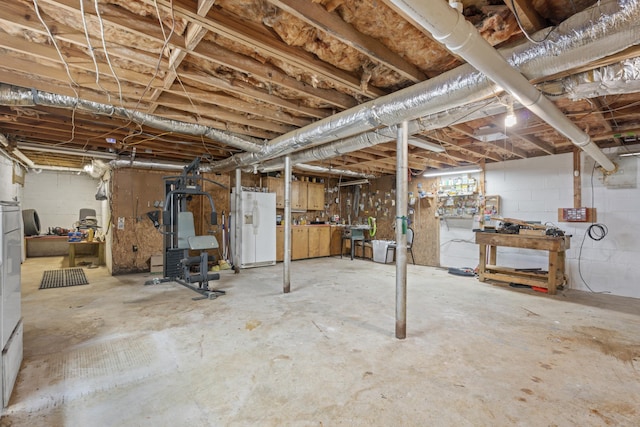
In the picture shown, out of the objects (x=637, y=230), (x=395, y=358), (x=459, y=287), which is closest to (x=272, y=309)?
(x=395, y=358)

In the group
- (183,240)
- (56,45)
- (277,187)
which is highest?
(56,45)

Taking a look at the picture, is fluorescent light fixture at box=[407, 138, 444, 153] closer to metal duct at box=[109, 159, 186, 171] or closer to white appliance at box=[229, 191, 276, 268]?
white appliance at box=[229, 191, 276, 268]

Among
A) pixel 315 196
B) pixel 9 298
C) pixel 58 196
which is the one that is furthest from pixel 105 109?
pixel 58 196

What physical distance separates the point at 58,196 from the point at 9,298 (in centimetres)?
873

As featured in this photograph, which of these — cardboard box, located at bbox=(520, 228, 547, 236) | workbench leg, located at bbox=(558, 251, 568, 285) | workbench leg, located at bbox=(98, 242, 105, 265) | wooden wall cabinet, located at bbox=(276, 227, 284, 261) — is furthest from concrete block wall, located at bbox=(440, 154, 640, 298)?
workbench leg, located at bbox=(98, 242, 105, 265)

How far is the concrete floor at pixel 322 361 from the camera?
1714mm

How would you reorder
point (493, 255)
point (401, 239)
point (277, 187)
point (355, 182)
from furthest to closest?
point (355, 182), point (277, 187), point (493, 255), point (401, 239)

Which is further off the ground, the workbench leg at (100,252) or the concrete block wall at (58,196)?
the concrete block wall at (58,196)

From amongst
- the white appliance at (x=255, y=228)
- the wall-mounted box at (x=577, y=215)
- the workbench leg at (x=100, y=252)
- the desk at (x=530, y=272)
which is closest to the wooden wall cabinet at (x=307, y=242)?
the white appliance at (x=255, y=228)

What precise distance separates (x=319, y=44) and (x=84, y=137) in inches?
178

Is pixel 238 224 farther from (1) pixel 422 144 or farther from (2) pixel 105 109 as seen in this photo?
(1) pixel 422 144

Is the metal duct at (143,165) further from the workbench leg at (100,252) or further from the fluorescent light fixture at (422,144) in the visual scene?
the fluorescent light fixture at (422,144)

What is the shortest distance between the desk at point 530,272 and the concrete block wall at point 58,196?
994 centimetres

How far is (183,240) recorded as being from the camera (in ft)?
14.8
